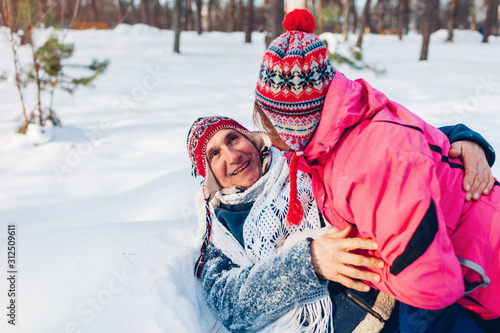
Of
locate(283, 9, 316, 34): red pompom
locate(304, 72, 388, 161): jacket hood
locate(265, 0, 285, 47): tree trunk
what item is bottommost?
locate(304, 72, 388, 161): jacket hood

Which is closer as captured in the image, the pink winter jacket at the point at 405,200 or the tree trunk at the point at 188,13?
the pink winter jacket at the point at 405,200

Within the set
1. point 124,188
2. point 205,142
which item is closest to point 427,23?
point 124,188

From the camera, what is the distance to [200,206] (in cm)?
201

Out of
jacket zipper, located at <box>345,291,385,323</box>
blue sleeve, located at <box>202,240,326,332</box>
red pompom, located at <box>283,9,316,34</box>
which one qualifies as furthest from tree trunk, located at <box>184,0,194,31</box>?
jacket zipper, located at <box>345,291,385,323</box>

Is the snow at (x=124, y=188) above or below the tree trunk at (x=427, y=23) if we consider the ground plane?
below

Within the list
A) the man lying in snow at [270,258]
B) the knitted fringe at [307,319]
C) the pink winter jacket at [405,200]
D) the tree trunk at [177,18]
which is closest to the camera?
the pink winter jacket at [405,200]

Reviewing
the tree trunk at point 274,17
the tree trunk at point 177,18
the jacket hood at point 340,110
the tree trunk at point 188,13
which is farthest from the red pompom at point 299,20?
the tree trunk at point 188,13

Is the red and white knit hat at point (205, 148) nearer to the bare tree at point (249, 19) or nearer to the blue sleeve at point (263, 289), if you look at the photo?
the blue sleeve at point (263, 289)

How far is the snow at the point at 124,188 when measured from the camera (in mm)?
1546

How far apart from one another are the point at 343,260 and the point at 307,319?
0.42m

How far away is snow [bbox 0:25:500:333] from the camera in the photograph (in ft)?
5.07

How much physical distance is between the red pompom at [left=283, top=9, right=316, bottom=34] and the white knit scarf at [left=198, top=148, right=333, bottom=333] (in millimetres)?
Result: 760

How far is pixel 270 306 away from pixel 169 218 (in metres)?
1.16

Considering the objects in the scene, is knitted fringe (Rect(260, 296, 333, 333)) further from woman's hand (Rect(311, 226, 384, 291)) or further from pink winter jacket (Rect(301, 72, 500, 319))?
pink winter jacket (Rect(301, 72, 500, 319))
